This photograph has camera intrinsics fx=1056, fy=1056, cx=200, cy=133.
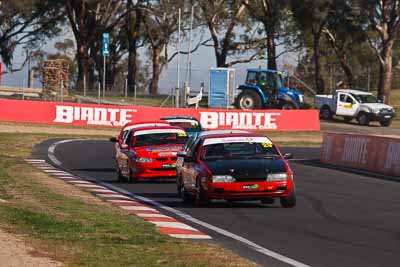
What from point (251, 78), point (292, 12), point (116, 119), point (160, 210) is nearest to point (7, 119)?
point (116, 119)

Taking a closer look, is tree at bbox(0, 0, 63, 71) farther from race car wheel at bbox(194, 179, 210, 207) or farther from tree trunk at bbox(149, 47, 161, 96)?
race car wheel at bbox(194, 179, 210, 207)

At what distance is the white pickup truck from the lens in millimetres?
61875

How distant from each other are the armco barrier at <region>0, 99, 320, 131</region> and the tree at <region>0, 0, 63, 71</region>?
104 feet

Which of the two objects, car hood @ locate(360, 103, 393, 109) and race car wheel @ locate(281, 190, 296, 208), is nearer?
race car wheel @ locate(281, 190, 296, 208)

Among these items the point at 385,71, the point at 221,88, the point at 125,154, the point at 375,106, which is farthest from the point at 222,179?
the point at 385,71

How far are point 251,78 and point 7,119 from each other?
48.4 feet

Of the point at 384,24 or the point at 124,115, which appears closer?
the point at 124,115

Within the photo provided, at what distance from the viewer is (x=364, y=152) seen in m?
30.7

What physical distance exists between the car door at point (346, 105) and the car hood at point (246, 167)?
147 ft

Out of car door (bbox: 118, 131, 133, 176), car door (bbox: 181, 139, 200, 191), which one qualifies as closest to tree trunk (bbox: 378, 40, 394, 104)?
car door (bbox: 118, 131, 133, 176)

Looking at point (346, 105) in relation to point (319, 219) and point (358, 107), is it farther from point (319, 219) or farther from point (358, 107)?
point (319, 219)

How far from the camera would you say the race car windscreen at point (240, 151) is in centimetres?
1919

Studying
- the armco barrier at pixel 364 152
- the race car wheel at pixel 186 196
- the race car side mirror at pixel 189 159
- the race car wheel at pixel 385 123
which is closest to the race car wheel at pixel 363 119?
the race car wheel at pixel 385 123

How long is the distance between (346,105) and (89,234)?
51.4 m
